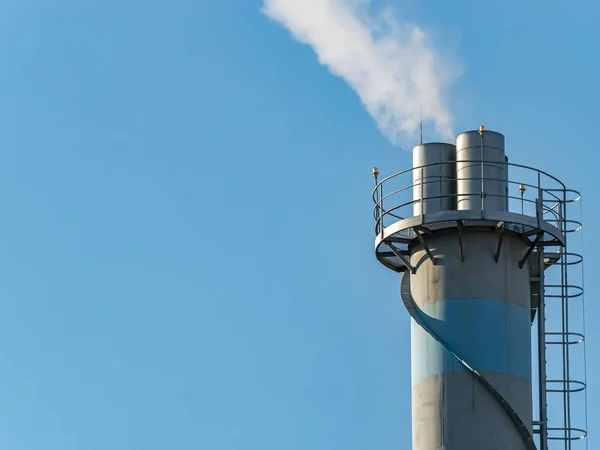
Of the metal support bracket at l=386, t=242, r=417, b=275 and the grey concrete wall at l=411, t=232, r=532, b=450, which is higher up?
the metal support bracket at l=386, t=242, r=417, b=275

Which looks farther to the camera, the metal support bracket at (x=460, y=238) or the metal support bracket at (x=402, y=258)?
the metal support bracket at (x=402, y=258)

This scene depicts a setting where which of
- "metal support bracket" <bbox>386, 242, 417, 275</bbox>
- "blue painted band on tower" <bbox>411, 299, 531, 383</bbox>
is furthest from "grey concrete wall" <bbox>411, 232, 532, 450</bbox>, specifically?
"metal support bracket" <bbox>386, 242, 417, 275</bbox>

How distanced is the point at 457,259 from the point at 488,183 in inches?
77.8

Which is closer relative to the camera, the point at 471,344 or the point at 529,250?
the point at 471,344

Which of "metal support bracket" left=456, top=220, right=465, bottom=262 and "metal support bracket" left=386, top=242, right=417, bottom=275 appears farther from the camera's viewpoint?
"metal support bracket" left=386, top=242, right=417, bottom=275

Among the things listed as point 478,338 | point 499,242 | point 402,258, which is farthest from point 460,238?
point 478,338

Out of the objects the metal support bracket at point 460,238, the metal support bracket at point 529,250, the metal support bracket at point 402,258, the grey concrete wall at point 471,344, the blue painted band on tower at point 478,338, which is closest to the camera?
the grey concrete wall at point 471,344

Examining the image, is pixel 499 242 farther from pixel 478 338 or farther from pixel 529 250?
pixel 478 338

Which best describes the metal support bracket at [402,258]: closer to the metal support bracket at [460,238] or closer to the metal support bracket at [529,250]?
the metal support bracket at [460,238]

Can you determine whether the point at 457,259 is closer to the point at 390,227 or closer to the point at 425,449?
the point at 390,227

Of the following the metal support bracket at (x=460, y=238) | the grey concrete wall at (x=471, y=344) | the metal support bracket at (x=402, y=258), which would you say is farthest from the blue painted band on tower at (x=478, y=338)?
the metal support bracket at (x=402, y=258)

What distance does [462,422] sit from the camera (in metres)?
39.8

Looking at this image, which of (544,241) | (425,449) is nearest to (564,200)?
(544,241)

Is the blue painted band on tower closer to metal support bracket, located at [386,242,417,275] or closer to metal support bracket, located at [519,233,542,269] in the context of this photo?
metal support bracket, located at [519,233,542,269]
